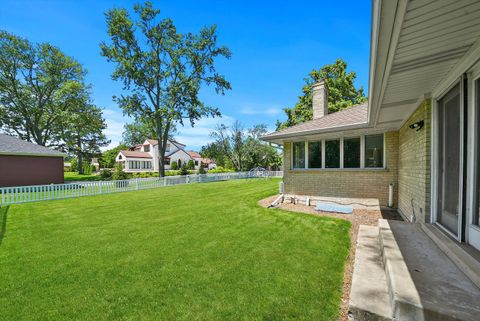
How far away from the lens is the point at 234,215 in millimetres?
6773

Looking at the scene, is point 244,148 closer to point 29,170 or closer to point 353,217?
point 29,170

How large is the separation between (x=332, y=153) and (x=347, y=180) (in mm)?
1124

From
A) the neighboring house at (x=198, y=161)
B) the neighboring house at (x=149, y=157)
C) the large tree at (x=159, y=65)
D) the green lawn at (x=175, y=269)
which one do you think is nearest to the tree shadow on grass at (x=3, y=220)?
the green lawn at (x=175, y=269)

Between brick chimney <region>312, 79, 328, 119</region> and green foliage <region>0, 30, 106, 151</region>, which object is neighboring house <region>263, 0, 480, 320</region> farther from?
green foliage <region>0, 30, 106, 151</region>

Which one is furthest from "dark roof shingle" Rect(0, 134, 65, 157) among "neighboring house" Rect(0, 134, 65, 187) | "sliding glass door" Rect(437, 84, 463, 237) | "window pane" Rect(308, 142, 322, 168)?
"sliding glass door" Rect(437, 84, 463, 237)

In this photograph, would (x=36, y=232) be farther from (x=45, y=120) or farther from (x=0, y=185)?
(x=45, y=120)

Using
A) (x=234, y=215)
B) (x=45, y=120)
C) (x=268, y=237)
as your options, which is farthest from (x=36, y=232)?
(x=45, y=120)

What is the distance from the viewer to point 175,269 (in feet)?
11.0

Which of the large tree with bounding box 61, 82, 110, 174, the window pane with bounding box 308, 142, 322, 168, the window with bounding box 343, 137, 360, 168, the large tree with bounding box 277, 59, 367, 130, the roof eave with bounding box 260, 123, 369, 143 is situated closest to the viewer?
the roof eave with bounding box 260, 123, 369, 143

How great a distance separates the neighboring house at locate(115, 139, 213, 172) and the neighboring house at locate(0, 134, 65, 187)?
21451 mm

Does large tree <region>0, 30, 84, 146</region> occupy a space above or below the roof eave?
above

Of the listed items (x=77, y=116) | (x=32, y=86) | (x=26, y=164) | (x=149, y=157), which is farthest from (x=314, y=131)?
(x=149, y=157)

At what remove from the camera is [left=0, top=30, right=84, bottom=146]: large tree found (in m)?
23.5

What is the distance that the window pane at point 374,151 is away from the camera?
7277 millimetres
